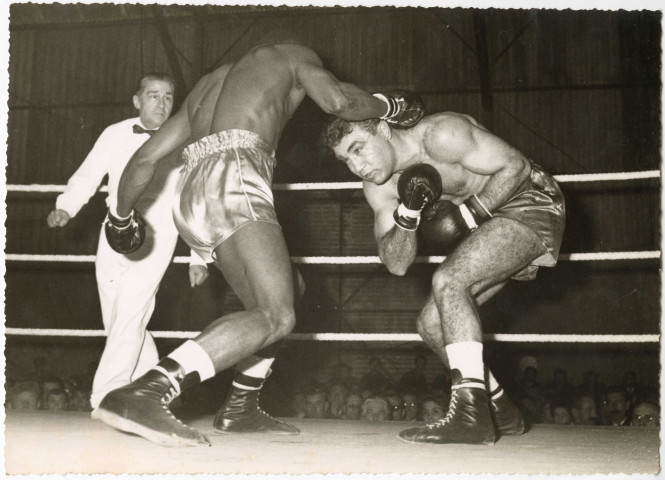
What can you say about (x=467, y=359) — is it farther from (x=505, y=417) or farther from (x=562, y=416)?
(x=562, y=416)

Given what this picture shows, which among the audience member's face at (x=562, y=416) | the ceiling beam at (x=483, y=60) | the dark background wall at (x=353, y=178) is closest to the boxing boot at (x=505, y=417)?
the audience member's face at (x=562, y=416)

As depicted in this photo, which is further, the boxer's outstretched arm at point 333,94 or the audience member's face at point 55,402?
the audience member's face at point 55,402

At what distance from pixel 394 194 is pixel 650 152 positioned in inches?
37.9

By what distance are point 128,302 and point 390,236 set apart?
1085 millimetres

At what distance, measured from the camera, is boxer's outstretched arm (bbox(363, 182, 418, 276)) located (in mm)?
2291

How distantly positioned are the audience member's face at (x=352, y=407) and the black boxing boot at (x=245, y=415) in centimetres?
245

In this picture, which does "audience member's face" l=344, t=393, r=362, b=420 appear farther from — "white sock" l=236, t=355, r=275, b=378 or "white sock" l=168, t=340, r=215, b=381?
"white sock" l=168, t=340, r=215, b=381

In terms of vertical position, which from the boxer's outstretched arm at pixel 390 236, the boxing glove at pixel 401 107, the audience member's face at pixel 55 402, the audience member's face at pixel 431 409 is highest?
the boxing glove at pixel 401 107

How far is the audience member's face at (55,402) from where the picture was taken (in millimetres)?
3508

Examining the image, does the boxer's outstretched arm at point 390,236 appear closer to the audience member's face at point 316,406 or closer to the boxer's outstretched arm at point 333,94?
the boxer's outstretched arm at point 333,94

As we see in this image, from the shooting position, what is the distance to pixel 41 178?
240 inches

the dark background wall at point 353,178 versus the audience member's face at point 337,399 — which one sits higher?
the dark background wall at point 353,178

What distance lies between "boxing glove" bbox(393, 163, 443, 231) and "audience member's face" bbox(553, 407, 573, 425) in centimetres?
270

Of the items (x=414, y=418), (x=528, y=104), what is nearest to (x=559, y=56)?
(x=528, y=104)
